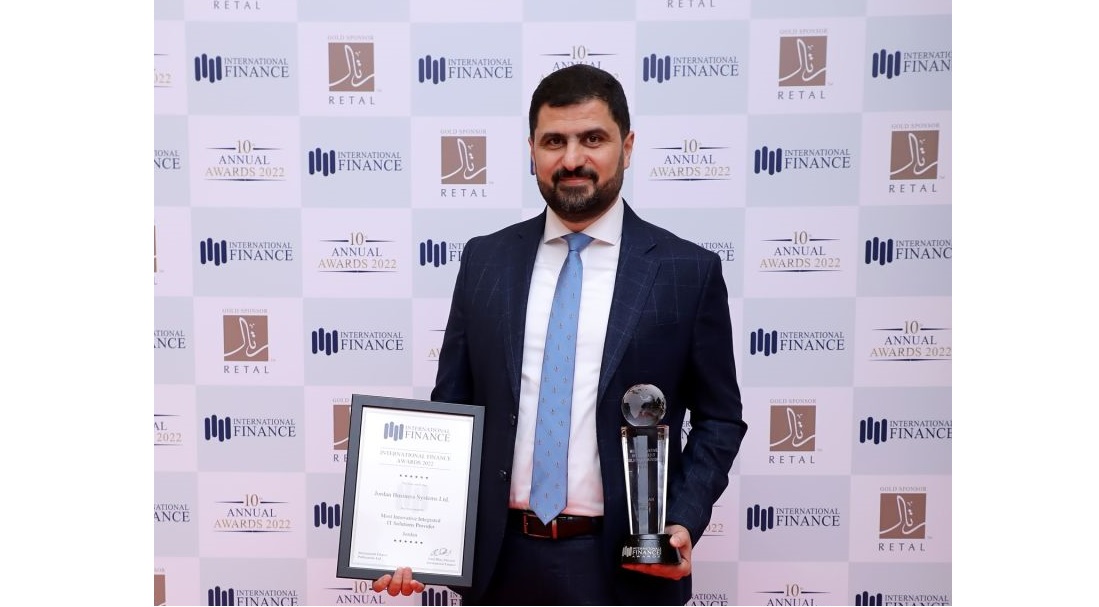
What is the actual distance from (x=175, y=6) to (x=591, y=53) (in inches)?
65.3

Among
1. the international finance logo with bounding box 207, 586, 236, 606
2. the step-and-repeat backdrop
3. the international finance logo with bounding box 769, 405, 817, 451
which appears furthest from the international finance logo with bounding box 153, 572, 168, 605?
the international finance logo with bounding box 769, 405, 817, 451

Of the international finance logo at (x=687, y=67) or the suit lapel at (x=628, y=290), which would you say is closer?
the suit lapel at (x=628, y=290)

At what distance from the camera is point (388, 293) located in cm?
312

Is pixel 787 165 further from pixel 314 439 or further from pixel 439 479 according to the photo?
pixel 314 439

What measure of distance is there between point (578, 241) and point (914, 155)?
5.50 ft

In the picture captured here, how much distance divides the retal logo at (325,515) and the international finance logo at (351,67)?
5.57 ft

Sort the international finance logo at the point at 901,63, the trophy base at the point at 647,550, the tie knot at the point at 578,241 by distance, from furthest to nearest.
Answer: the international finance logo at the point at 901,63 → the tie knot at the point at 578,241 → the trophy base at the point at 647,550

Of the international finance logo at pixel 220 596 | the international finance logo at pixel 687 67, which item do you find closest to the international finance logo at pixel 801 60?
the international finance logo at pixel 687 67

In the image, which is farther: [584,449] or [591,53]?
[591,53]

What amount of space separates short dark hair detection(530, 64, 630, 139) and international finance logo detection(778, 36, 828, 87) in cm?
117

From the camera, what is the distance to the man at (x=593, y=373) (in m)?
2.04

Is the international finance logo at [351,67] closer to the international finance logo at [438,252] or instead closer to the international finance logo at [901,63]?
the international finance logo at [438,252]

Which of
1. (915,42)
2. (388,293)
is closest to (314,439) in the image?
(388,293)

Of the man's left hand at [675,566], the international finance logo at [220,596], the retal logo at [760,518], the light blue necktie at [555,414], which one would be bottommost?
the international finance logo at [220,596]
